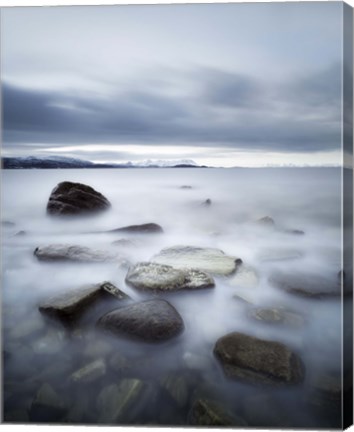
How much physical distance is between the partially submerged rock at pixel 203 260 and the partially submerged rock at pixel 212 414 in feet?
2.17

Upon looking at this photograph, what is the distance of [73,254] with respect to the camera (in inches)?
91.1

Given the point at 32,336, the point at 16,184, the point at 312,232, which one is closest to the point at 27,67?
the point at 16,184

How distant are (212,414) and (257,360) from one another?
0.36 m

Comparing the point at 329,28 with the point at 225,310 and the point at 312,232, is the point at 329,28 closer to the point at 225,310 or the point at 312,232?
the point at 312,232

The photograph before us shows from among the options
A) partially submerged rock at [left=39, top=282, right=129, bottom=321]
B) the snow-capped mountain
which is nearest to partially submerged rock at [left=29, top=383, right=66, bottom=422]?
partially submerged rock at [left=39, top=282, right=129, bottom=321]

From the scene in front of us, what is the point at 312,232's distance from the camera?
223 cm

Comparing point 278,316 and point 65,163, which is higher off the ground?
point 65,163

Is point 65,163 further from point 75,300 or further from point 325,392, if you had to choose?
point 325,392

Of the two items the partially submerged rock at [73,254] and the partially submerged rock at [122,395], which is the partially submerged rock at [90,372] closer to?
the partially submerged rock at [122,395]

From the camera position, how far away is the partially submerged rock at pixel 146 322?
2.22 meters

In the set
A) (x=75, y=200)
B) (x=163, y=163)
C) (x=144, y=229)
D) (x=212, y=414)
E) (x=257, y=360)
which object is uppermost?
(x=163, y=163)

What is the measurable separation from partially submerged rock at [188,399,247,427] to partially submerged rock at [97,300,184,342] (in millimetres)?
371

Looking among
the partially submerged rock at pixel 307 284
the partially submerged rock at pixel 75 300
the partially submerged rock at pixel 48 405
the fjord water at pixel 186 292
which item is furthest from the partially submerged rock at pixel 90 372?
the partially submerged rock at pixel 307 284

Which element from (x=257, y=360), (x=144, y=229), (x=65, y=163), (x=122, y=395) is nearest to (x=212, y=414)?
(x=257, y=360)
